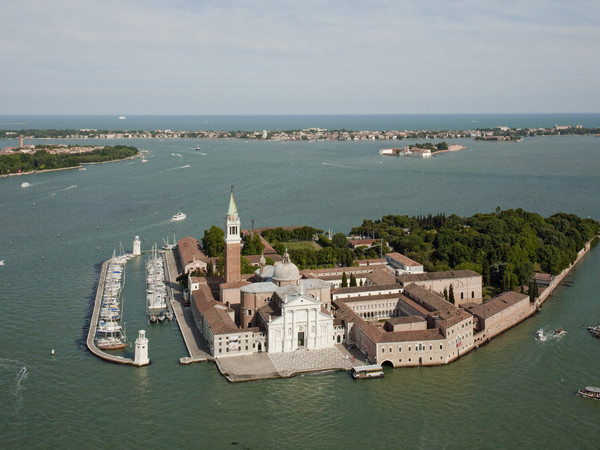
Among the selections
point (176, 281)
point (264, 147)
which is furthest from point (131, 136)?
point (176, 281)

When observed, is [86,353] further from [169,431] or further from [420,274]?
[420,274]

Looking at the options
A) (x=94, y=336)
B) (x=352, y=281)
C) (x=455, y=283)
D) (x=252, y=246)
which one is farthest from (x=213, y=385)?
(x=252, y=246)

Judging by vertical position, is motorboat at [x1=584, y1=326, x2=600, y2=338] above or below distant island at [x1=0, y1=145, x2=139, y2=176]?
below

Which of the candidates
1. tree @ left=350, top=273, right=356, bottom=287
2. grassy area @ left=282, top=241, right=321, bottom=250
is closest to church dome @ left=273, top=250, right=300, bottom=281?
tree @ left=350, top=273, right=356, bottom=287

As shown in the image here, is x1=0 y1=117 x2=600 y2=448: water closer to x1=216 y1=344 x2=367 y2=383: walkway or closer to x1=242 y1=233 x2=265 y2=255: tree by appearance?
x1=216 y1=344 x2=367 y2=383: walkway

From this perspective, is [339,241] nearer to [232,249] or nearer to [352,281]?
[352,281]

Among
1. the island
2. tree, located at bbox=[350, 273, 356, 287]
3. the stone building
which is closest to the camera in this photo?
the island

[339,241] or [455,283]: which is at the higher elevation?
[339,241]
